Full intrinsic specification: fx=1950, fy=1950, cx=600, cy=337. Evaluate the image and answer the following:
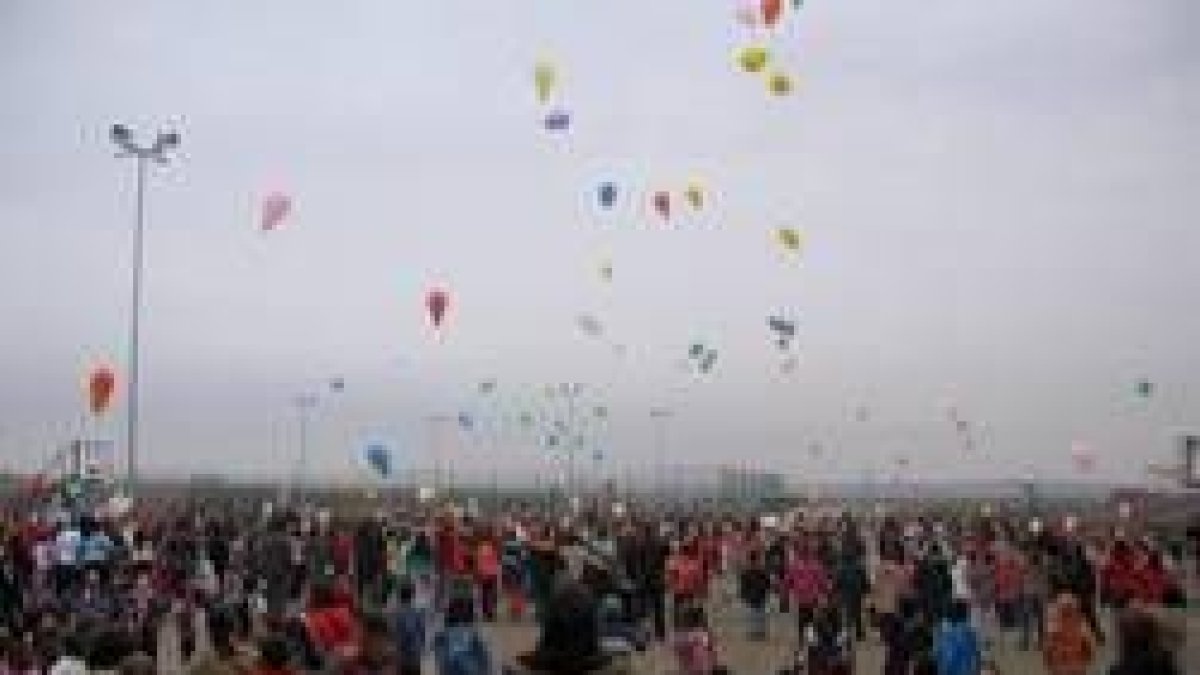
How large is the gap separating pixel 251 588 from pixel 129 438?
19622 millimetres

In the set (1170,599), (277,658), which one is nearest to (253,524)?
(1170,599)

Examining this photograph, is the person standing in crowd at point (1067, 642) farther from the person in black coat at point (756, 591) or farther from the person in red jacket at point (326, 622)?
the person in black coat at point (756, 591)

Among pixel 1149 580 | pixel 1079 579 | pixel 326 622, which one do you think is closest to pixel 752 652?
pixel 1079 579

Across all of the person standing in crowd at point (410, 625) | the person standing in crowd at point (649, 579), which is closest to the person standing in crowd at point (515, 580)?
the person standing in crowd at point (649, 579)

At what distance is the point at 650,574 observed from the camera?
90.5ft

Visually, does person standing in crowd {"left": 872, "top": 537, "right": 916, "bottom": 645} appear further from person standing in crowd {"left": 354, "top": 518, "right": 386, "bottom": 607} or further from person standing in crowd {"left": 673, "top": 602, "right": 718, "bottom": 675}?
person standing in crowd {"left": 354, "top": 518, "right": 386, "bottom": 607}

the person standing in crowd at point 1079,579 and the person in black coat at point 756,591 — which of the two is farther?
the person in black coat at point 756,591

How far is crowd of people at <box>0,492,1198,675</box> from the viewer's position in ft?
44.0

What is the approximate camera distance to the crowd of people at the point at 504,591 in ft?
44.0

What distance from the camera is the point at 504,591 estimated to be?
32.4m

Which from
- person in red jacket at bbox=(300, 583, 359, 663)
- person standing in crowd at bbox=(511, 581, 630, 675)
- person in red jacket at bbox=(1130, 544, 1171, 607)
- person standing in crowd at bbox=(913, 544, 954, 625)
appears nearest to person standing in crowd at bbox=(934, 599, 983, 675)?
person standing in crowd at bbox=(913, 544, 954, 625)

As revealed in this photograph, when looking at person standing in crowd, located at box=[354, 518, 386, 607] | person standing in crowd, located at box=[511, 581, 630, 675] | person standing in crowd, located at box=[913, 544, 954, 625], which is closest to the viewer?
person standing in crowd, located at box=[511, 581, 630, 675]

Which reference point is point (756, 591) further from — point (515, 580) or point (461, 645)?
point (461, 645)

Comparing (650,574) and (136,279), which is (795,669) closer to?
(650,574)
